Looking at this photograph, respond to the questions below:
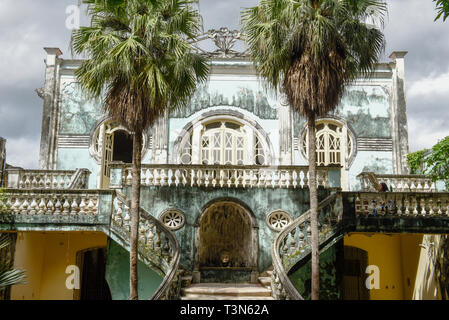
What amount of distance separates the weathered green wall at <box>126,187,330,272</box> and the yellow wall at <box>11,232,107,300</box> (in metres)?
2.73

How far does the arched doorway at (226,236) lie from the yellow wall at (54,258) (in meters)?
3.32

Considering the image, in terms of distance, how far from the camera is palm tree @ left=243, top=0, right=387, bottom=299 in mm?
9203

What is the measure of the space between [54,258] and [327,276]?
869cm

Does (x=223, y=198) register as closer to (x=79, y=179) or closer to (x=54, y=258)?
(x=79, y=179)

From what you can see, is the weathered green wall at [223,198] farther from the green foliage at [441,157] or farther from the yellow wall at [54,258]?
the green foliage at [441,157]

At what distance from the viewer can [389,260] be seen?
1480cm

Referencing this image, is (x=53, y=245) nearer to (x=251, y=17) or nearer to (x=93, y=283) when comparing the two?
(x=93, y=283)

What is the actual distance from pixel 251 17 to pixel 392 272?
9.69m

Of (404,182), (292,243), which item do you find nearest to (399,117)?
(404,182)

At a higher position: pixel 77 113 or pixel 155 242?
pixel 77 113

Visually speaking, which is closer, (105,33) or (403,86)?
(105,33)

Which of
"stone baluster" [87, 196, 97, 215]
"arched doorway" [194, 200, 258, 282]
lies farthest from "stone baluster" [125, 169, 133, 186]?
"arched doorway" [194, 200, 258, 282]

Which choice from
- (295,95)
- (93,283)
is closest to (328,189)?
(295,95)

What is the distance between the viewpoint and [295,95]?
9.30 m
